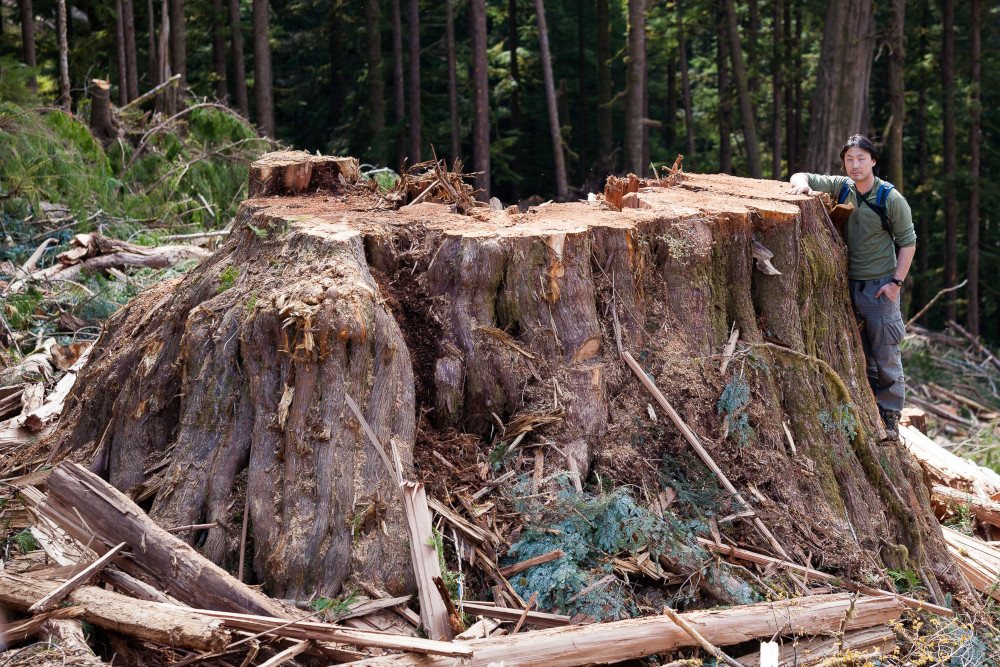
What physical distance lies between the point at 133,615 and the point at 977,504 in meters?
5.32

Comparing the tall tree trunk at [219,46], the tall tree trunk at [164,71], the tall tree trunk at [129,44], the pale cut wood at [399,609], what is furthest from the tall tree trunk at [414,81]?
the pale cut wood at [399,609]

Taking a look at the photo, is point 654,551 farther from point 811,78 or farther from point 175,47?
point 811,78

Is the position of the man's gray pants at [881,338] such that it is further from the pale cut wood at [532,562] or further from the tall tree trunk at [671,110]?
the tall tree trunk at [671,110]

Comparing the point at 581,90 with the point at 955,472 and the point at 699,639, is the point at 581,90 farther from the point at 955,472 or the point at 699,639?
the point at 699,639

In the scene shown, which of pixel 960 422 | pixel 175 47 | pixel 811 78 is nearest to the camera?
pixel 960 422

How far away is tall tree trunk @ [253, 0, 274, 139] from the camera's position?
15477 millimetres

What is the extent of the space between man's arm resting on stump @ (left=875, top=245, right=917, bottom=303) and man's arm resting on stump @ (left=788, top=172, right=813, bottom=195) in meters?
0.63

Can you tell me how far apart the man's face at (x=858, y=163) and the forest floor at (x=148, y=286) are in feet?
7.23

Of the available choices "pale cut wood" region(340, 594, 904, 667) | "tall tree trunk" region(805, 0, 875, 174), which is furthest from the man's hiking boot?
"tall tree trunk" region(805, 0, 875, 174)

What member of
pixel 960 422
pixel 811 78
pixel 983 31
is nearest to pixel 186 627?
pixel 960 422

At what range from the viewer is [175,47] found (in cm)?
1551

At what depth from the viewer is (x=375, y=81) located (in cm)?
2017

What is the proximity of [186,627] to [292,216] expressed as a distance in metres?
2.15

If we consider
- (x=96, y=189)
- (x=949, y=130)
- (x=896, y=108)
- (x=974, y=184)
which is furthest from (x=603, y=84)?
(x=96, y=189)
